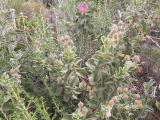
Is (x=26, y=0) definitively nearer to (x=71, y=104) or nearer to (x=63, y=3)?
(x=63, y=3)

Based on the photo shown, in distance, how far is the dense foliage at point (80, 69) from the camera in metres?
2.01

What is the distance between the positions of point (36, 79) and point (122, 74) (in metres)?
0.79

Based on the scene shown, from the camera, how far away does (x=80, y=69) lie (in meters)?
2.18

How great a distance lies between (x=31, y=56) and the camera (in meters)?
2.55

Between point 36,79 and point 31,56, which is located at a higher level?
point 31,56

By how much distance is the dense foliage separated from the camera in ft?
6.58

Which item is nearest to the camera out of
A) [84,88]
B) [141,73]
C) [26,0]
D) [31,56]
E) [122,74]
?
[122,74]

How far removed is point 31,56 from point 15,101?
0.55 meters

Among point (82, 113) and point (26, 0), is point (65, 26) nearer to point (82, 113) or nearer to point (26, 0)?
point (82, 113)

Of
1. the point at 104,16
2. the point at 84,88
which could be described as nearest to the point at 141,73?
the point at 104,16

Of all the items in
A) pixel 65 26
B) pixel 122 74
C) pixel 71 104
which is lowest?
pixel 71 104

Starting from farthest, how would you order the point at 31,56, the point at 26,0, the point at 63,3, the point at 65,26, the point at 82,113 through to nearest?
the point at 26,0
the point at 63,3
the point at 65,26
the point at 31,56
the point at 82,113

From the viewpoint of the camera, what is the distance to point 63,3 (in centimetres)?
335

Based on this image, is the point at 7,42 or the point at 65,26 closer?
the point at 7,42
